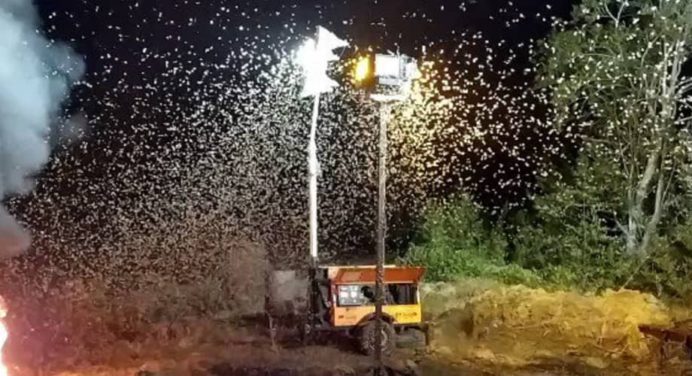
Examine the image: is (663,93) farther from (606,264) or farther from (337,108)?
(337,108)

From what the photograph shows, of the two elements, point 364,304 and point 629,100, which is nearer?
point 364,304

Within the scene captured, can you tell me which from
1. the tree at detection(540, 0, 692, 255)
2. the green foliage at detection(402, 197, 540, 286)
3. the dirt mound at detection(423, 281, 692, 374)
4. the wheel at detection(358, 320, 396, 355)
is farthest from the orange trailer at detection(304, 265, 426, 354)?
the tree at detection(540, 0, 692, 255)

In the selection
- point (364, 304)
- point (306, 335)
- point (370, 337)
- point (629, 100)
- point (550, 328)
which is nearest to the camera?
point (370, 337)

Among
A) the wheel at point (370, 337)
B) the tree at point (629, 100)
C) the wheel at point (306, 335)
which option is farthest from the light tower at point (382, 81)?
the tree at point (629, 100)

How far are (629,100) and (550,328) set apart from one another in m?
6.10

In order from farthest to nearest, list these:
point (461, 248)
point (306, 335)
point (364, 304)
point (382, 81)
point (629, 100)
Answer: point (461, 248) → point (629, 100) → point (306, 335) → point (364, 304) → point (382, 81)

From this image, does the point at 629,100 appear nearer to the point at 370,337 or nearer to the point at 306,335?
the point at 370,337

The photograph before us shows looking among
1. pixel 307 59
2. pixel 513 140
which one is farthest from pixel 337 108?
pixel 307 59

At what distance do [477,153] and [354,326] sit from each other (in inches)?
502

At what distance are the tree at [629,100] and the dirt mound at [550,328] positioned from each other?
2.90 meters

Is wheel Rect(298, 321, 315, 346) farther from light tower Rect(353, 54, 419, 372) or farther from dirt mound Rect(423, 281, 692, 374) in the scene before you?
light tower Rect(353, 54, 419, 372)

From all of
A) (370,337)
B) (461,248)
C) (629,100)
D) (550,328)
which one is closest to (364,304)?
(370,337)

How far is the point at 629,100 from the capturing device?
20.5 metres

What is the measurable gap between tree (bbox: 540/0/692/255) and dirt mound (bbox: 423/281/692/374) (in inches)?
114
